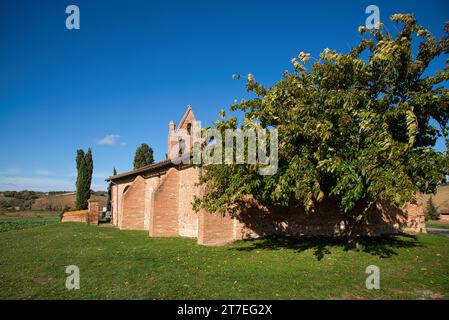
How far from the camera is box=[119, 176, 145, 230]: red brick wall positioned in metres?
23.2

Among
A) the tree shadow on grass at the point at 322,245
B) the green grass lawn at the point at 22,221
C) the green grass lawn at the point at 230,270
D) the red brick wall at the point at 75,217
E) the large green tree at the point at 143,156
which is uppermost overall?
the large green tree at the point at 143,156

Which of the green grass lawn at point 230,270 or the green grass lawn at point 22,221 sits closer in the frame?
the green grass lawn at point 230,270

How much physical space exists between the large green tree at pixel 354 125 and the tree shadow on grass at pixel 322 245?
3.25 meters

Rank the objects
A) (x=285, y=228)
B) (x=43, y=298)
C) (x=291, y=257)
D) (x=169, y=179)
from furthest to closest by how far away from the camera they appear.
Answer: (x=169, y=179), (x=285, y=228), (x=291, y=257), (x=43, y=298)

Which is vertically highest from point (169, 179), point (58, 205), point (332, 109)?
point (332, 109)

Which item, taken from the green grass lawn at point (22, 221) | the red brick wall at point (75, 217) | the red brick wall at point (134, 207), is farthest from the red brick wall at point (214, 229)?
the red brick wall at point (75, 217)

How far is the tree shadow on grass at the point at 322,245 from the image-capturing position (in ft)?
39.9

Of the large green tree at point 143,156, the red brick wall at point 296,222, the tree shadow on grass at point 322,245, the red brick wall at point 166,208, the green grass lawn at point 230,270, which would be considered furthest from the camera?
the large green tree at point 143,156

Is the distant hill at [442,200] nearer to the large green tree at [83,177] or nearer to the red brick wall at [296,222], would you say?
the red brick wall at [296,222]

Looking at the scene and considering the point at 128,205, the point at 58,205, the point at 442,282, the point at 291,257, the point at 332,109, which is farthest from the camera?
the point at 58,205

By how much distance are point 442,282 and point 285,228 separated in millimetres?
8742
